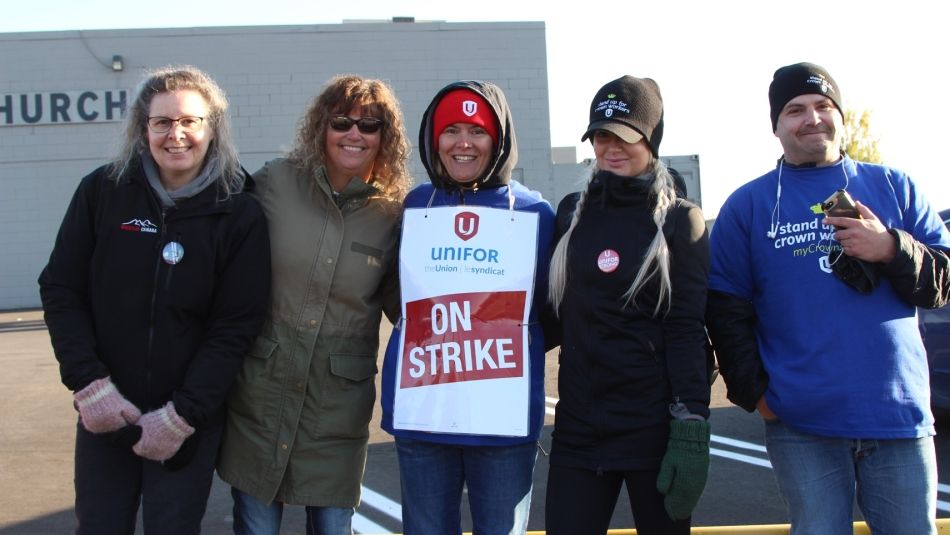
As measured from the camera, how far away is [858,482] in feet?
9.74

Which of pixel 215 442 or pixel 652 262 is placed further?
pixel 215 442

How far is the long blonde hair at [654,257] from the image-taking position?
285 cm

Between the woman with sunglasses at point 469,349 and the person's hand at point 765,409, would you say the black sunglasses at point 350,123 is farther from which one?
the person's hand at point 765,409

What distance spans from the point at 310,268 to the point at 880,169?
2.14 meters

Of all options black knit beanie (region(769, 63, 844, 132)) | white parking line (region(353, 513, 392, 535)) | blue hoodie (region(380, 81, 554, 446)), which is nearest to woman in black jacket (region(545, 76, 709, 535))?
blue hoodie (region(380, 81, 554, 446))

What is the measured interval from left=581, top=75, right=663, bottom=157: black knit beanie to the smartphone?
2.10 ft

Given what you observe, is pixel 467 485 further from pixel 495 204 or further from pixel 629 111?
pixel 629 111

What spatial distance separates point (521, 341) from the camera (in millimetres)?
3113

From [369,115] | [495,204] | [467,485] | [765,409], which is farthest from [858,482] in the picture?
[369,115]

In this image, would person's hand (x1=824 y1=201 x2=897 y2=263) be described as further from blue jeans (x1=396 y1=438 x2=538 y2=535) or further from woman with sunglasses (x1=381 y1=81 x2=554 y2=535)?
blue jeans (x1=396 y1=438 x2=538 y2=535)

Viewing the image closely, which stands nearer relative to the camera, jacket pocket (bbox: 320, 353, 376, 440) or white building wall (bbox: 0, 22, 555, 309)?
jacket pocket (bbox: 320, 353, 376, 440)

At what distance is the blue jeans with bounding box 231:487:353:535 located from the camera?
129 inches

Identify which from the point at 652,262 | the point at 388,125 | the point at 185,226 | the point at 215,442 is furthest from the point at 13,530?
the point at 652,262

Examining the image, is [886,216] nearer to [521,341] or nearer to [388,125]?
[521,341]
